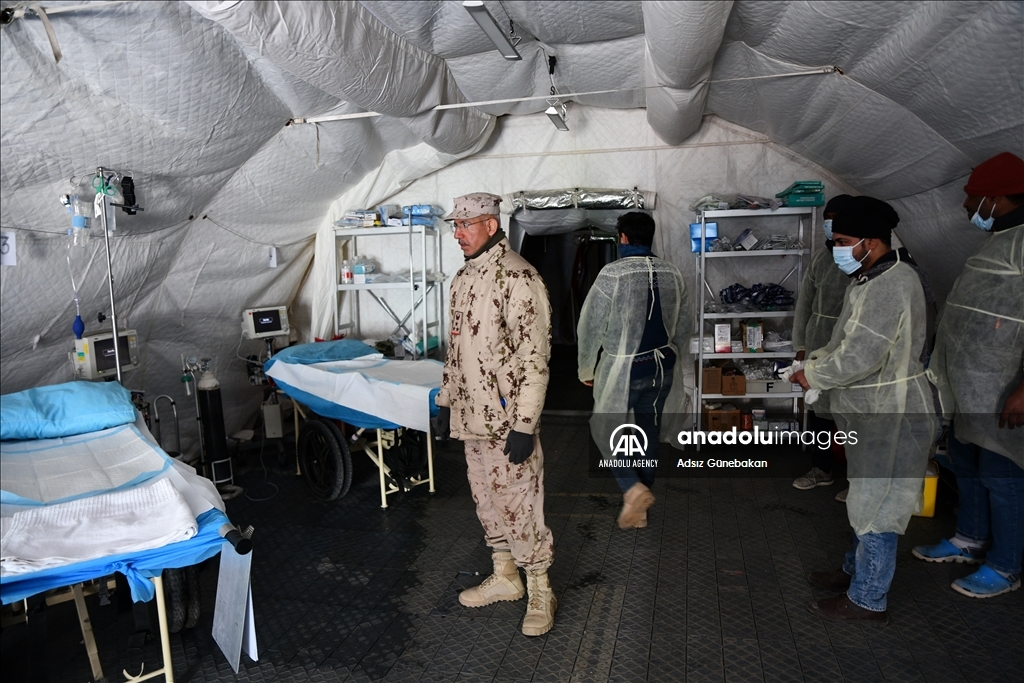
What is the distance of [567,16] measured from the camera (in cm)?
293

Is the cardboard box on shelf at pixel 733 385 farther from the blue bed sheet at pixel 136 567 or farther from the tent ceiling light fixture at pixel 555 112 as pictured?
the blue bed sheet at pixel 136 567

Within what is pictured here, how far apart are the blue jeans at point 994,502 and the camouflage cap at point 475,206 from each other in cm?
217

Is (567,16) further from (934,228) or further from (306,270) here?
(306,270)

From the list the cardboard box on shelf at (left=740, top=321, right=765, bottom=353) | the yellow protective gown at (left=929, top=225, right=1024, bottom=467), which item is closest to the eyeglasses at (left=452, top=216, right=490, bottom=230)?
the yellow protective gown at (left=929, top=225, right=1024, bottom=467)

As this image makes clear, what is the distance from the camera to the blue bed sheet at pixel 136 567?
1.66 metres

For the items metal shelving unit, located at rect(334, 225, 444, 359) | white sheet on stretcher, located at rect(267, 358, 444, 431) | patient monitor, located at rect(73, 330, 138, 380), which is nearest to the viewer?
patient monitor, located at rect(73, 330, 138, 380)

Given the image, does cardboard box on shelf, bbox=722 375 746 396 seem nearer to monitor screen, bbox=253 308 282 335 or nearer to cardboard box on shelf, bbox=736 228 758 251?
cardboard box on shelf, bbox=736 228 758 251

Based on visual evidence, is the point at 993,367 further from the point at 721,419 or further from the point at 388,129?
the point at 388,129

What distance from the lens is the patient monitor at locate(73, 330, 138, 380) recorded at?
120 inches

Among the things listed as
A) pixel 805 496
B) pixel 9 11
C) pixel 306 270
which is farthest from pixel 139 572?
pixel 306 270

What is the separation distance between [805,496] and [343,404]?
258 centimetres

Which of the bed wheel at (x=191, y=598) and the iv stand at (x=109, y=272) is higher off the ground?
the iv stand at (x=109, y=272)

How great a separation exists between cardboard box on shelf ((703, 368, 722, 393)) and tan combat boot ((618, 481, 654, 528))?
163 cm

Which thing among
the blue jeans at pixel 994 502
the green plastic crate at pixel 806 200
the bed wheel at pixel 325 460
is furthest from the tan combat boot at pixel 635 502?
the green plastic crate at pixel 806 200
